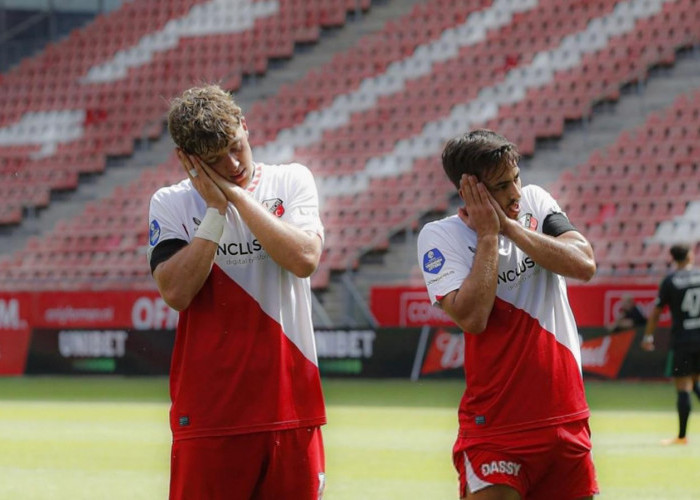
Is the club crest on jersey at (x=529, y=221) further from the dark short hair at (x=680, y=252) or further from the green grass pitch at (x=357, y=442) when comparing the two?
the dark short hair at (x=680, y=252)

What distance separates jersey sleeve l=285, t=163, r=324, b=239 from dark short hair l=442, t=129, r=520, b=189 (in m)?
0.47

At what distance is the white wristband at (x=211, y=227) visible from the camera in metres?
4.07

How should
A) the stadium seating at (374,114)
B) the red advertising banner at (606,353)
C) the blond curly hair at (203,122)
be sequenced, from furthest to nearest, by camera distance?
the stadium seating at (374,114) < the red advertising banner at (606,353) < the blond curly hair at (203,122)

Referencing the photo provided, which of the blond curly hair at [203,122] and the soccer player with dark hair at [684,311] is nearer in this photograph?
the blond curly hair at [203,122]

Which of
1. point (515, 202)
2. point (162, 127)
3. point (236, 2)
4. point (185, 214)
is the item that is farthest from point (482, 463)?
point (236, 2)

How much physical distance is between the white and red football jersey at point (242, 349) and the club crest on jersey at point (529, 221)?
766 millimetres

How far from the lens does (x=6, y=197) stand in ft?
97.5

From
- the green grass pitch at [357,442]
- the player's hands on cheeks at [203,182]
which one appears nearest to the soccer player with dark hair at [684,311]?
the green grass pitch at [357,442]

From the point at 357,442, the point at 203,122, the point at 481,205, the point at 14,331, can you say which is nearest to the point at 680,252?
the point at 357,442

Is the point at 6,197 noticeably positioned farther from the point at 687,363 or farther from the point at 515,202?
the point at 515,202

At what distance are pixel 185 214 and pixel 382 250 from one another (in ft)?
64.2

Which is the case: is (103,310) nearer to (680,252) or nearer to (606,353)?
(606,353)

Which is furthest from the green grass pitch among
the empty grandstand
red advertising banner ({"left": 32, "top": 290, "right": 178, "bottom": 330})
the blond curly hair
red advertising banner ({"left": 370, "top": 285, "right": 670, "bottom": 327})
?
the blond curly hair

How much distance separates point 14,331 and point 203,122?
19819 millimetres
